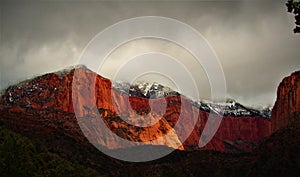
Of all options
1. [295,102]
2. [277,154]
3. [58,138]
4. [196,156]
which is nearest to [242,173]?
[277,154]

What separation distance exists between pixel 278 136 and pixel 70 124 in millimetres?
106035

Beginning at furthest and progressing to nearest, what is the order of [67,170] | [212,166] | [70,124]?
1. [70,124]
2. [212,166]
3. [67,170]

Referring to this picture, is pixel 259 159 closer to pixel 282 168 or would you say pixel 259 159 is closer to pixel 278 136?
pixel 278 136

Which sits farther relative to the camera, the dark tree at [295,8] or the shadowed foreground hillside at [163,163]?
the shadowed foreground hillside at [163,163]

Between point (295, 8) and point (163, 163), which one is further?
point (163, 163)

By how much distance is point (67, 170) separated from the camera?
60.7 m

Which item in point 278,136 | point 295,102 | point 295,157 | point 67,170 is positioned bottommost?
point 67,170

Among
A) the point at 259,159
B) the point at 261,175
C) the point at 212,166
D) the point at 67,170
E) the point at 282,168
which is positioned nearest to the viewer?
the point at 67,170

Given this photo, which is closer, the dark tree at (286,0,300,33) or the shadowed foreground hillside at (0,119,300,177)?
the dark tree at (286,0,300,33)

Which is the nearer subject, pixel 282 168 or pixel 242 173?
pixel 282 168

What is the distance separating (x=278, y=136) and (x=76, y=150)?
65670mm

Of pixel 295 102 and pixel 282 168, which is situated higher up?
pixel 295 102

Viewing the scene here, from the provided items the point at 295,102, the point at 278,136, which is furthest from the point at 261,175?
the point at 295,102

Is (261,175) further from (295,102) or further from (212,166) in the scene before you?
(295,102)
